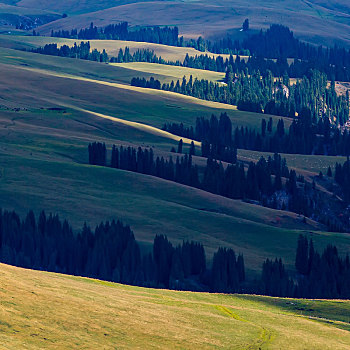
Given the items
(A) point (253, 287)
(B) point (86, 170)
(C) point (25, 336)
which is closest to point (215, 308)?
(C) point (25, 336)

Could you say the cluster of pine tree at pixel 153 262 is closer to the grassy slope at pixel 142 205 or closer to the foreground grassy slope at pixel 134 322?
the grassy slope at pixel 142 205

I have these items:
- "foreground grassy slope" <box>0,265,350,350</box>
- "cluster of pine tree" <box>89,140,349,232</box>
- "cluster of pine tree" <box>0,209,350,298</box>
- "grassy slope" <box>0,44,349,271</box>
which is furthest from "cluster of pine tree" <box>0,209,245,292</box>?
"cluster of pine tree" <box>89,140,349,232</box>

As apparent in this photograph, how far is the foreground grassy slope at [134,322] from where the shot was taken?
47347 mm

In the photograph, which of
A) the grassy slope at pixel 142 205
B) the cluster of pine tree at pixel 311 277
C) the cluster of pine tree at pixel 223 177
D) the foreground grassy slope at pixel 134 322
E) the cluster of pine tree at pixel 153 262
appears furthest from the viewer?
the cluster of pine tree at pixel 223 177

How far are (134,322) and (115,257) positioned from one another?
186 feet

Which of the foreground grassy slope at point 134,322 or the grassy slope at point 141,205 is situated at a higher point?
the foreground grassy slope at point 134,322

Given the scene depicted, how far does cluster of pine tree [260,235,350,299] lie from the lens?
340 ft

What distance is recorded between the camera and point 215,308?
219 ft

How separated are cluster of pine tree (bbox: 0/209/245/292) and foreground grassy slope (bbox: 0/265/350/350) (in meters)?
33.0

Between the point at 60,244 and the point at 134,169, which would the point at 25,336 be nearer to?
the point at 60,244

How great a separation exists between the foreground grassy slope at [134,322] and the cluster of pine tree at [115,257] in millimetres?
33019

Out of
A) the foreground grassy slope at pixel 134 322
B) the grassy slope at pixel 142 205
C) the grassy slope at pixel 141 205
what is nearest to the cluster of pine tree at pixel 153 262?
the grassy slope at pixel 142 205

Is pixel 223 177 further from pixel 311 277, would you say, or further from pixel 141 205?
pixel 311 277

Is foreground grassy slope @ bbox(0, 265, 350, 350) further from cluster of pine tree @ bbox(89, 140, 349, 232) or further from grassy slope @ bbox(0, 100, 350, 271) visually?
cluster of pine tree @ bbox(89, 140, 349, 232)
